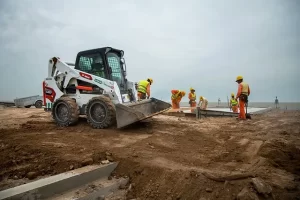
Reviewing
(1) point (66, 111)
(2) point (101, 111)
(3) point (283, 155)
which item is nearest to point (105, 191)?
(3) point (283, 155)

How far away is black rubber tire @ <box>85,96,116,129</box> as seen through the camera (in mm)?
6410

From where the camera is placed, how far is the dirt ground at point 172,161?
288 cm

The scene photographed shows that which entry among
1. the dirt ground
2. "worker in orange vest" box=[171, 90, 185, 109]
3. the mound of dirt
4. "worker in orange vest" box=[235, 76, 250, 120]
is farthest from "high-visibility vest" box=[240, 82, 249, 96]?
the mound of dirt

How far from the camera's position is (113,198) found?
2926 millimetres

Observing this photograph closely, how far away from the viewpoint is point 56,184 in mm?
2771

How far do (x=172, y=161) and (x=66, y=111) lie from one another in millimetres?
4771

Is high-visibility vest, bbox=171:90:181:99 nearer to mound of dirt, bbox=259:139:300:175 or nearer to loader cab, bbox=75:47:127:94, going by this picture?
loader cab, bbox=75:47:127:94

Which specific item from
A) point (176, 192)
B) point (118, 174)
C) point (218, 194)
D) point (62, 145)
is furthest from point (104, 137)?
point (218, 194)

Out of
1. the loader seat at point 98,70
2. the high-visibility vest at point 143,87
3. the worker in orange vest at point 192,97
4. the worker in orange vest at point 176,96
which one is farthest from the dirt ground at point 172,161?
the worker in orange vest at point 192,97

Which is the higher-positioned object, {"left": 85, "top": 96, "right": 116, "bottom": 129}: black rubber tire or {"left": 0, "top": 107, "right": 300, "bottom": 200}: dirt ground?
{"left": 85, "top": 96, "right": 116, "bottom": 129}: black rubber tire

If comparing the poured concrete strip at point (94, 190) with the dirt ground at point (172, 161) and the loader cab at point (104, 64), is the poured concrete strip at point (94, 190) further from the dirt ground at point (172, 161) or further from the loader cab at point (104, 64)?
the loader cab at point (104, 64)

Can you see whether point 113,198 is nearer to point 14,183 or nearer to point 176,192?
point 176,192

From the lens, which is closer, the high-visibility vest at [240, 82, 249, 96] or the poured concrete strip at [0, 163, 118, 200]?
the poured concrete strip at [0, 163, 118, 200]

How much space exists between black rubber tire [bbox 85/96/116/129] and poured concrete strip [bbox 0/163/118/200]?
3.04 m
